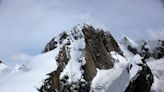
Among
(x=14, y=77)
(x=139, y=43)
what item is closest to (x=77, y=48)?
(x=14, y=77)

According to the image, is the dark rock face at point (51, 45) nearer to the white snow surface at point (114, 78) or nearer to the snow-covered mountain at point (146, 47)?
the white snow surface at point (114, 78)

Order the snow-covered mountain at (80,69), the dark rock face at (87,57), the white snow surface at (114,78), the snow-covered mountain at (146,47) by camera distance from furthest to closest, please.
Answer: the snow-covered mountain at (146,47)
the white snow surface at (114,78)
the dark rock face at (87,57)
the snow-covered mountain at (80,69)

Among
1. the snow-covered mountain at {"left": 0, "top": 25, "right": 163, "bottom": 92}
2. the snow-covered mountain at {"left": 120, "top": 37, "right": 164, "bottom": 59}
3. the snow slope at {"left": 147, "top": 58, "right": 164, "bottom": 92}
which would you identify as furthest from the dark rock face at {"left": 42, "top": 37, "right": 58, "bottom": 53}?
the snow-covered mountain at {"left": 120, "top": 37, "right": 164, "bottom": 59}

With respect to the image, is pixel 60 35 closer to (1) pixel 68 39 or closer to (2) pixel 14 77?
(1) pixel 68 39

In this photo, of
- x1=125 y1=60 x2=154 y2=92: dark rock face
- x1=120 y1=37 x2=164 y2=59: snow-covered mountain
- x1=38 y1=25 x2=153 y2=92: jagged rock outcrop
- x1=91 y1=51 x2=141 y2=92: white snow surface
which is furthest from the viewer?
x1=120 y1=37 x2=164 y2=59: snow-covered mountain

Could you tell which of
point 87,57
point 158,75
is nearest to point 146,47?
point 158,75

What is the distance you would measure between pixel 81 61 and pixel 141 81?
949 centimetres

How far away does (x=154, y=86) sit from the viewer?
234 feet

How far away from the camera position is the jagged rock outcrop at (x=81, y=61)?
60.7 m

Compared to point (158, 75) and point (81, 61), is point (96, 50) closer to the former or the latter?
point (81, 61)

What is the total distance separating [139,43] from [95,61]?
28.2m

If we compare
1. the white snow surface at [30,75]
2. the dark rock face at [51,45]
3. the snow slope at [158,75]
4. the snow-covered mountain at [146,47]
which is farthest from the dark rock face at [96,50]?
the snow-covered mountain at [146,47]

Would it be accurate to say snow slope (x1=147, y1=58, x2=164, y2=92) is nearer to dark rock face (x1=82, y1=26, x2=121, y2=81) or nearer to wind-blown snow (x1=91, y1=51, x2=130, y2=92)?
wind-blown snow (x1=91, y1=51, x2=130, y2=92)

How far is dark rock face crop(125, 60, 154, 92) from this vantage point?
6431 centimetres
